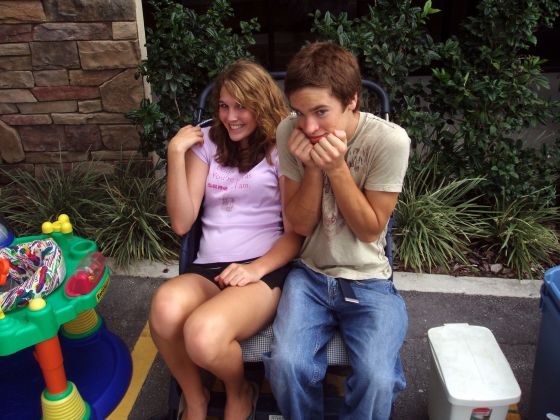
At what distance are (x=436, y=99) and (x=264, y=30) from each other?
7.63 feet

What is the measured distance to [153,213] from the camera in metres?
3.55

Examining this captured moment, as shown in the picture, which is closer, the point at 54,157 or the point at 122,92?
the point at 122,92

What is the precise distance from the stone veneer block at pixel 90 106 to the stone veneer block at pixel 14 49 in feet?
1.62

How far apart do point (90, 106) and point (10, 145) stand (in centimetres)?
74

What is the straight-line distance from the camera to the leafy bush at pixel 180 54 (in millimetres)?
3176

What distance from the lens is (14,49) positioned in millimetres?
3670

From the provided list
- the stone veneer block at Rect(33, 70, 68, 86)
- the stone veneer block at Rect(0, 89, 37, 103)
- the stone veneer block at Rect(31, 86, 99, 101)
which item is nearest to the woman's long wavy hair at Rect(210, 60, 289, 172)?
the stone veneer block at Rect(31, 86, 99, 101)

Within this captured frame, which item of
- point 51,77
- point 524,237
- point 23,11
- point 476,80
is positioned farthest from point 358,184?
point 23,11

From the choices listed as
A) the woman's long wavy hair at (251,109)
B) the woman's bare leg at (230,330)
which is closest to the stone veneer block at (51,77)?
the woman's long wavy hair at (251,109)

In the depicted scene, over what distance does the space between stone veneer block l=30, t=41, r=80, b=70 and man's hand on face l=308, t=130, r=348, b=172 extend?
2558 mm

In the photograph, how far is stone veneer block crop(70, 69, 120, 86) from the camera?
3691mm

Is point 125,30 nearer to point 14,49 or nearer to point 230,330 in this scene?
point 14,49

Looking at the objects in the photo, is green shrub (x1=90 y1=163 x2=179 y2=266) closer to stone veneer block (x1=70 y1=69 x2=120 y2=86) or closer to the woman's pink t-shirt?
stone veneer block (x1=70 y1=69 x2=120 y2=86)

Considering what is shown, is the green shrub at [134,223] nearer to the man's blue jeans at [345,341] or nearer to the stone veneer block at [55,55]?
the stone veneer block at [55,55]
